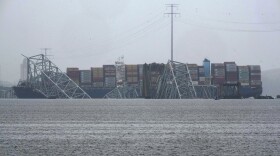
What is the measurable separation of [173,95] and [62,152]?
94042mm

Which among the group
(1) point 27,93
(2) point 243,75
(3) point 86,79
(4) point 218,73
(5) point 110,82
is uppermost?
(4) point 218,73

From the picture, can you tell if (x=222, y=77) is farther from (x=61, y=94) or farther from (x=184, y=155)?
(x=184, y=155)

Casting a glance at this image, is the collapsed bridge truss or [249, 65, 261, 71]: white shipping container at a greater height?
[249, 65, 261, 71]: white shipping container

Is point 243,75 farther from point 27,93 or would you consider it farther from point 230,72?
point 27,93

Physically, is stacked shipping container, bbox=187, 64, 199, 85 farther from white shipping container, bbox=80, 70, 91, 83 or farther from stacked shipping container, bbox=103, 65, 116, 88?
white shipping container, bbox=80, 70, 91, 83

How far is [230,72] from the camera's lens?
116 metres

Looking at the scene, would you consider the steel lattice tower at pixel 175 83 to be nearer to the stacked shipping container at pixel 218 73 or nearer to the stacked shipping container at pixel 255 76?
the stacked shipping container at pixel 218 73

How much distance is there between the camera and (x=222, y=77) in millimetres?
116500

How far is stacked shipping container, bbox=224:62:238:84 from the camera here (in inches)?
4525

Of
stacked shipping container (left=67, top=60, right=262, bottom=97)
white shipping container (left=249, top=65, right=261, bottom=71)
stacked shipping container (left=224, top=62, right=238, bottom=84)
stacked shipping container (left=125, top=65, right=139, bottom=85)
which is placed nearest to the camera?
stacked shipping container (left=67, top=60, right=262, bottom=97)

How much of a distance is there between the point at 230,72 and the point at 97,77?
102ft

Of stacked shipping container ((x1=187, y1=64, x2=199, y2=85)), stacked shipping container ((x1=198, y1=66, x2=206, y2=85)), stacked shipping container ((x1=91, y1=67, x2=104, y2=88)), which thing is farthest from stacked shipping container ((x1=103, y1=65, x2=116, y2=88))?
stacked shipping container ((x1=198, y1=66, x2=206, y2=85))

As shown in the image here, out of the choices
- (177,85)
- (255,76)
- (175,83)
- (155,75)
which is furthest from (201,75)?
(175,83)

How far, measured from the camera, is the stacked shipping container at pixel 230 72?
377 feet
